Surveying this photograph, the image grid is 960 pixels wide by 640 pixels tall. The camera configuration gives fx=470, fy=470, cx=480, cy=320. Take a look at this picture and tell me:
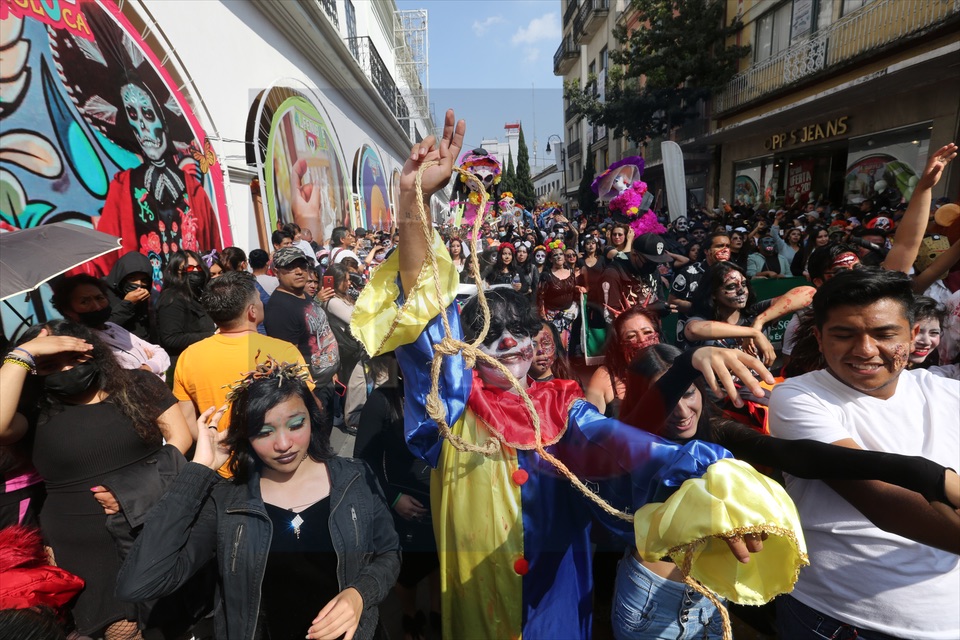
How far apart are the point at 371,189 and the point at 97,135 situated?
42.9ft

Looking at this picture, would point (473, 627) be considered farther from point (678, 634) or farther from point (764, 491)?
point (764, 491)

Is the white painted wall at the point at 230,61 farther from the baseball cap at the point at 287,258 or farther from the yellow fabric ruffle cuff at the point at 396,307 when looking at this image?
the yellow fabric ruffle cuff at the point at 396,307

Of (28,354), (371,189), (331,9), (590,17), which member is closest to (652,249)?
(28,354)

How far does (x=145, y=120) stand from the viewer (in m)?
4.89

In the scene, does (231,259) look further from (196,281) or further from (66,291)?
(66,291)

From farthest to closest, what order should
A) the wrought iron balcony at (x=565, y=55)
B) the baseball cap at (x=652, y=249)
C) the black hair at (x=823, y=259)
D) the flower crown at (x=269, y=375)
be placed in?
the wrought iron balcony at (x=565, y=55) < the baseball cap at (x=652, y=249) < the black hair at (x=823, y=259) < the flower crown at (x=269, y=375)

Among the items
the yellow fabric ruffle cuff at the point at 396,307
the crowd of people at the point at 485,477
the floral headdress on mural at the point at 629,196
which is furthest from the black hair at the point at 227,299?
the floral headdress on mural at the point at 629,196

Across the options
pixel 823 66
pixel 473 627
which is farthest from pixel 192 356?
pixel 823 66

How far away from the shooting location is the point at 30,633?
1.27 m

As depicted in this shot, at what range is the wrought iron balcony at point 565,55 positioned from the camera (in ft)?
110

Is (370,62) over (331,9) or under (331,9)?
over

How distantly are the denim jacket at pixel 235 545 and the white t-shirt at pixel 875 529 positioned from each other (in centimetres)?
132

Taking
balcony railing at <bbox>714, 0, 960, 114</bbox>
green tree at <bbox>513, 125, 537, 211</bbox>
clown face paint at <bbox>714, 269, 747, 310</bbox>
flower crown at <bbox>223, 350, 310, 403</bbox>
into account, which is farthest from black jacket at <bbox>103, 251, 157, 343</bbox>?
green tree at <bbox>513, 125, 537, 211</bbox>

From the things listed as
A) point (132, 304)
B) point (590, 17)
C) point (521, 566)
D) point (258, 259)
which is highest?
point (590, 17)
